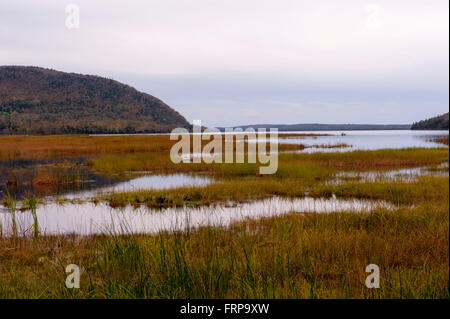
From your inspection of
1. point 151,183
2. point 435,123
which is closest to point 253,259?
point 151,183

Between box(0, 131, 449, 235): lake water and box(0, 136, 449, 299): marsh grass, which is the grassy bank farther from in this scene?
box(0, 131, 449, 235): lake water

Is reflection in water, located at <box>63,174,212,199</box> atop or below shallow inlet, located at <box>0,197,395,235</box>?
atop

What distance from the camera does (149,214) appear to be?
1269 cm

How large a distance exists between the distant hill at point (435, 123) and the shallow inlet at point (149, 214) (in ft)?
480

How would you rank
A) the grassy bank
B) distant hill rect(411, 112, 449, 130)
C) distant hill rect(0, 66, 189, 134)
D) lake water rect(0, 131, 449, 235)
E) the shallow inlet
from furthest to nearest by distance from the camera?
distant hill rect(411, 112, 449, 130) < distant hill rect(0, 66, 189, 134) < the shallow inlet < lake water rect(0, 131, 449, 235) < the grassy bank

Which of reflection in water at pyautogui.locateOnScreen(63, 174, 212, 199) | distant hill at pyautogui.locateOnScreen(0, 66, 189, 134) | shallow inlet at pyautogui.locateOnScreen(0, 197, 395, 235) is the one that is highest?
distant hill at pyautogui.locateOnScreen(0, 66, 189, 134)

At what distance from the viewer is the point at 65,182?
2008 cm

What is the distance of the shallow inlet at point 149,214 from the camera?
416 inches

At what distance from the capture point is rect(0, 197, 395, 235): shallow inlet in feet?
34.7

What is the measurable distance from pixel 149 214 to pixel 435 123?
6920 inches

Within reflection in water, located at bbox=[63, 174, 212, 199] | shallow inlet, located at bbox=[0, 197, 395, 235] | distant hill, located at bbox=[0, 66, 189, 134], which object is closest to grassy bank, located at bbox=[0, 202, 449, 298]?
shallow inlet, located at bbox=[0, 197, 395, 235]

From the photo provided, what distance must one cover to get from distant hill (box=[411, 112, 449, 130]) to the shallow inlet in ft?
480
